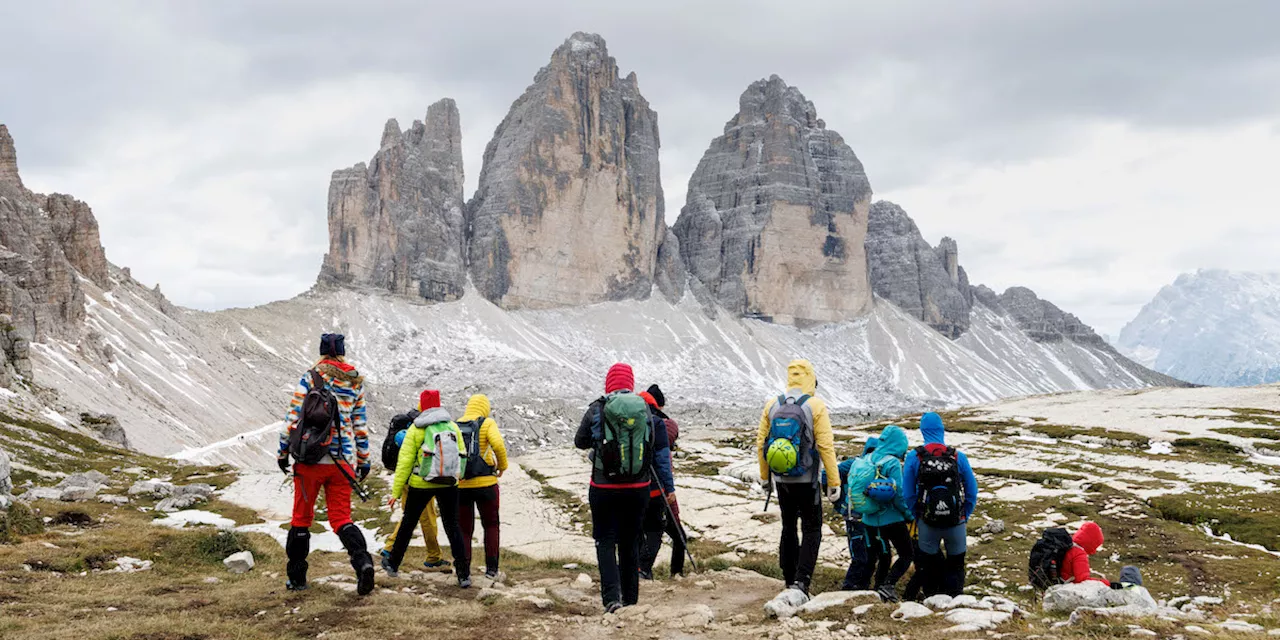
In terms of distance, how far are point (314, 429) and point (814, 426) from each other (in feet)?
22.3

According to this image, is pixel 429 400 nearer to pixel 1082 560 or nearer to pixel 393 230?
pixel 1082 560

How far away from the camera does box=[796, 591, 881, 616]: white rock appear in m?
10.3

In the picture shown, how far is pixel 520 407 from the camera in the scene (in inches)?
4318

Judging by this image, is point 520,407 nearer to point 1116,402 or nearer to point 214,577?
point 1116,402

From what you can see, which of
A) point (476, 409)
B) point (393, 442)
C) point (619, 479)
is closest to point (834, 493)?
point (619, 479)

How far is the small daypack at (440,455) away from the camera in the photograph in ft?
40.5

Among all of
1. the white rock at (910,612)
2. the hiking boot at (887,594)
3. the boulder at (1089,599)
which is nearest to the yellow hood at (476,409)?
the hiking boot at (887,594)

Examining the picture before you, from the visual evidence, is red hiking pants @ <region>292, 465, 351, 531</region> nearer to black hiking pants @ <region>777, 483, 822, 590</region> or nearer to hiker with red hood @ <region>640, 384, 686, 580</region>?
hiker with red hood @ <region>640, 384, 686, 580</region>

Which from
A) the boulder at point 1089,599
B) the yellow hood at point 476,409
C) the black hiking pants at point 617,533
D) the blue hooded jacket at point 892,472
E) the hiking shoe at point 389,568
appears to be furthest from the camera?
the yellow hood at point 476,409

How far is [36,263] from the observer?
245ft

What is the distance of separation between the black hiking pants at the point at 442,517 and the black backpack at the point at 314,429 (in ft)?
6.27

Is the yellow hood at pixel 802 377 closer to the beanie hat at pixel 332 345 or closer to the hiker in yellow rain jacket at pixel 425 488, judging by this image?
the hiker in yellow rain jacket at pixel 425 488

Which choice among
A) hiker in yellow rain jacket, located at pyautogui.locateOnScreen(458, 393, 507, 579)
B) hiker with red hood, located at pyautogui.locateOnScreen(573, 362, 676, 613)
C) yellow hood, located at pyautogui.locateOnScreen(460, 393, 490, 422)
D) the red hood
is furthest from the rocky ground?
yellow hood, located at pyautogui.locateOnScreen(460, 393, 490, 422)

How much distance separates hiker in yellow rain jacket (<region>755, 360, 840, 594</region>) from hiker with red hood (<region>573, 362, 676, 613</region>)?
177 cm
